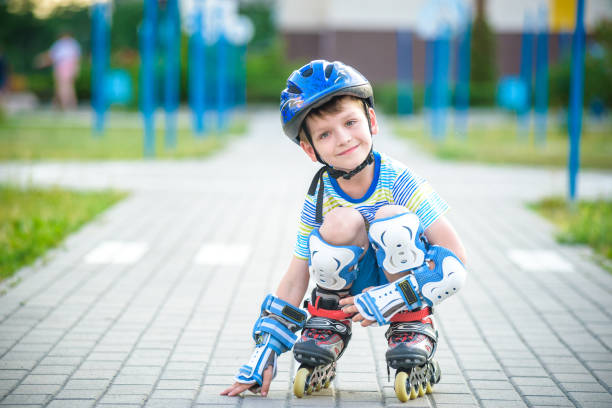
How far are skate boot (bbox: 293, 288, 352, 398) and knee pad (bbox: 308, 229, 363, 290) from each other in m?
0.14

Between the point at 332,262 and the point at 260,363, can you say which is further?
the point at 260,363

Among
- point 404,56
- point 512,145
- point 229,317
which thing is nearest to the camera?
point 229,317

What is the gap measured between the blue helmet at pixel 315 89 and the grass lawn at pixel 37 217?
118 inches

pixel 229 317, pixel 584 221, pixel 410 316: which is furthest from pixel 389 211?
pixel 584 221

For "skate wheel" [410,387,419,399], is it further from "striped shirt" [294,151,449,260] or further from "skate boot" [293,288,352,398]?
"striped shirt" [294,151,449,260]

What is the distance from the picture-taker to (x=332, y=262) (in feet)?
10.7

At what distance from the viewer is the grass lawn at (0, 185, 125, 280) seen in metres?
6.14

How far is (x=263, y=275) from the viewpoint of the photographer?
5758mm

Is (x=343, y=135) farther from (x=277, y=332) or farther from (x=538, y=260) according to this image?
(x=538, y=260)

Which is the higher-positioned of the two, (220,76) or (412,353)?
(220,76)

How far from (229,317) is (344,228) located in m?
1.64

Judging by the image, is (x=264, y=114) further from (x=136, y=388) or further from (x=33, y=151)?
(x=136, y=388)

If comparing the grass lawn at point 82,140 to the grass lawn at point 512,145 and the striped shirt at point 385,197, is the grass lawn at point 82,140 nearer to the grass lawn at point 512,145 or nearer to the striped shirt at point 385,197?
the grass lawn at point 512,145

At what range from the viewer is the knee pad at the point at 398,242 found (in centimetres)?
315
